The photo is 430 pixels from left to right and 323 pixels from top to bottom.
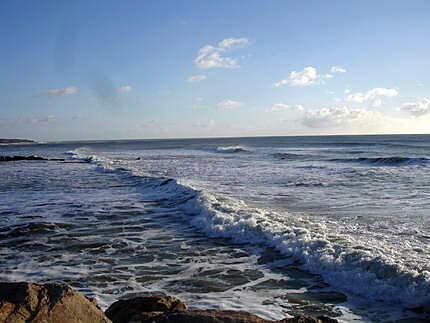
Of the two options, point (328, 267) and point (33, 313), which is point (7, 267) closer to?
point (33, 313)

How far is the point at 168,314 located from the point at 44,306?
1152 mm

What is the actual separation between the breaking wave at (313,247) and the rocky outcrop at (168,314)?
261 cm

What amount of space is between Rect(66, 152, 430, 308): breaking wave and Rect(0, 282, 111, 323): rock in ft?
13.8

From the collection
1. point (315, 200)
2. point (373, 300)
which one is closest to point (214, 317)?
point (373, 300)

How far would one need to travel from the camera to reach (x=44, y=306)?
395 cm

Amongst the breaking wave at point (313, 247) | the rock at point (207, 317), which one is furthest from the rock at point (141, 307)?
the breaking wave at point (313, 247)

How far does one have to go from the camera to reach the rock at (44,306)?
3844mm

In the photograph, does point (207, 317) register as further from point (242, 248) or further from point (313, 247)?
point (242, 248)

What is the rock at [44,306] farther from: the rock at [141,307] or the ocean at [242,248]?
the ocean at [242,248]

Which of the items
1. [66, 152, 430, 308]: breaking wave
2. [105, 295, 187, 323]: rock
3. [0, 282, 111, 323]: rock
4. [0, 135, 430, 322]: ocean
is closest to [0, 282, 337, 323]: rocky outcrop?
[0, 282, 111, 323]: rock

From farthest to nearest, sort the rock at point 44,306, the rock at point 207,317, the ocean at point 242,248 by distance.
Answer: the ocean at point 242,248 < the rock at point 207,317 < the rock at point 44,306

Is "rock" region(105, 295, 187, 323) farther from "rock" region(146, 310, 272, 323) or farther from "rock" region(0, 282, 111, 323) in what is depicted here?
"rock" region(0, 282, 111, 323)

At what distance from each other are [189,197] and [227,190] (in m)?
2.99

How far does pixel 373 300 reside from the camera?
629 cm
